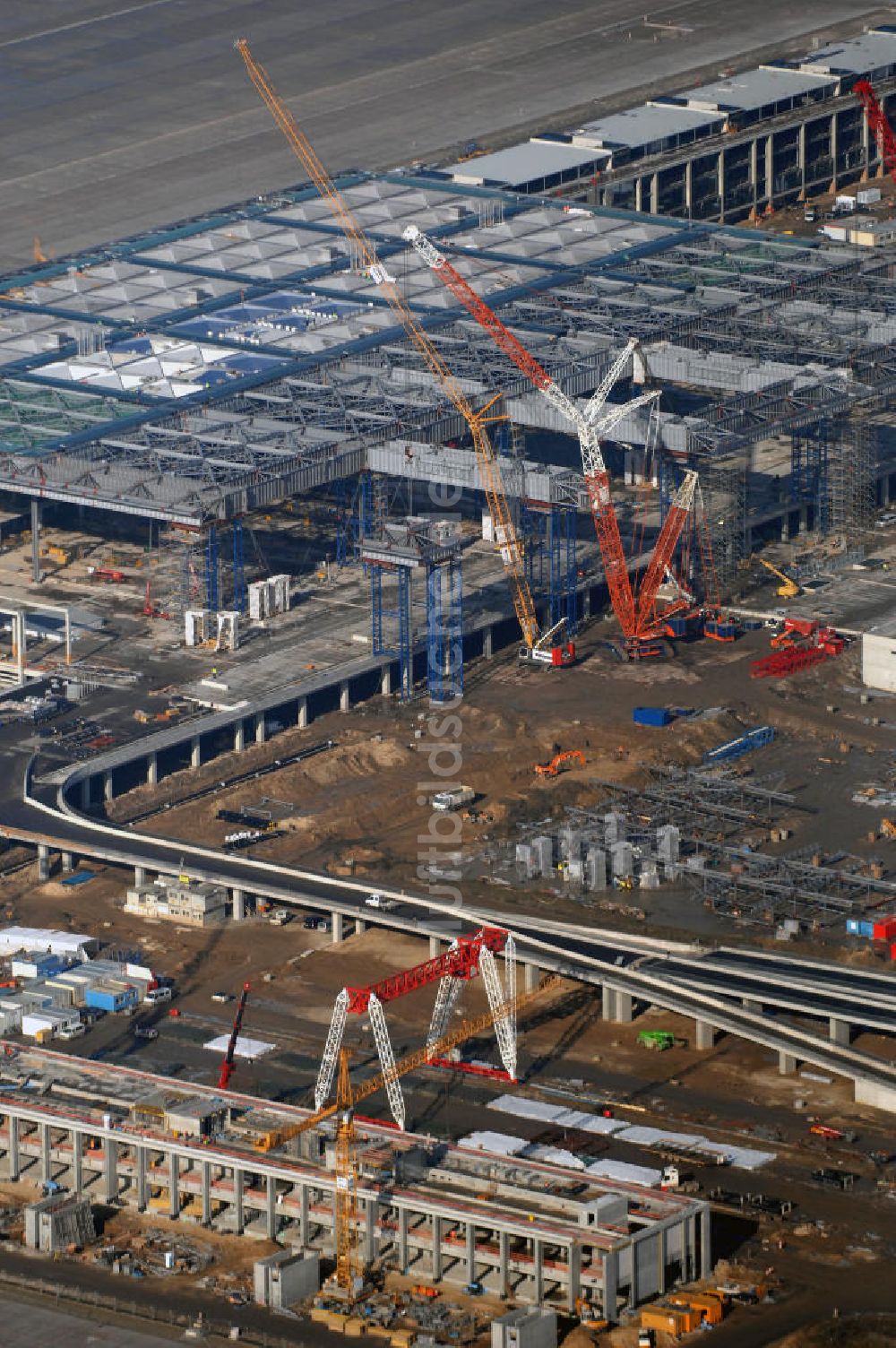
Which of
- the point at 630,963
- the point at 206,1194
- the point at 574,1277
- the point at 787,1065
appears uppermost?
the point at 630,963

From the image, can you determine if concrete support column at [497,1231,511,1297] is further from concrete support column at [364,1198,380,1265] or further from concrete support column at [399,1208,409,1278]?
concrete support column at [364,1198,380,1265]

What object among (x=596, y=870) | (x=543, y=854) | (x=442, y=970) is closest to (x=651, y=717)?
(x=543, y=854)

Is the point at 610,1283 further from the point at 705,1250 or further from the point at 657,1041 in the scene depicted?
the point at 657,1041

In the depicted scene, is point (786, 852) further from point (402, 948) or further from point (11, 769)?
point (11, 769)

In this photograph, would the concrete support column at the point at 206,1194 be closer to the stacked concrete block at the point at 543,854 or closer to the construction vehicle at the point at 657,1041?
the construction vehicle at the point at 657,1041

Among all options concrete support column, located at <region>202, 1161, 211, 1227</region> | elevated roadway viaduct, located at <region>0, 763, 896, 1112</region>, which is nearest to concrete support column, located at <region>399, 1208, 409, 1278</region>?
concrete support column, located at <region>202, 1161, 211, 1227</region>

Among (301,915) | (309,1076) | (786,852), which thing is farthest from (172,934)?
(786,852)

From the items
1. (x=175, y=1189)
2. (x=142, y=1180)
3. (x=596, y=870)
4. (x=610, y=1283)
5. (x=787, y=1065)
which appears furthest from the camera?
(x=596, y=870)
